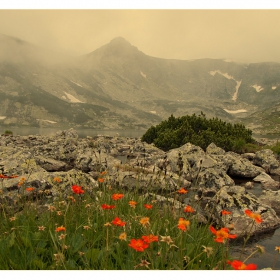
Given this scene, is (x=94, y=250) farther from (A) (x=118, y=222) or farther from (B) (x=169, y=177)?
(B) (x=169, y=177)

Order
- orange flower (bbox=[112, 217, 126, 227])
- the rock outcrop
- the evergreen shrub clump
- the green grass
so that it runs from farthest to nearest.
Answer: the evergreen shrub clump, the rock outcrop, the green grass, orange flower (bbox=[112, 217, 126, 227])

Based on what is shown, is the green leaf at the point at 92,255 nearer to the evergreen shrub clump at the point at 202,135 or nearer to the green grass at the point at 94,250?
the green grass at the point at 94,250

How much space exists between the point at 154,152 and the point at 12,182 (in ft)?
68.1

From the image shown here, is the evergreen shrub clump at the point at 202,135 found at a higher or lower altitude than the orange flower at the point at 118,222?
lower

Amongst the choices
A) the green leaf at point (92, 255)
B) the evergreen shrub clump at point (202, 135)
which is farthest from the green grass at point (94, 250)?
the evergreen shrub clump at point (202, 135)

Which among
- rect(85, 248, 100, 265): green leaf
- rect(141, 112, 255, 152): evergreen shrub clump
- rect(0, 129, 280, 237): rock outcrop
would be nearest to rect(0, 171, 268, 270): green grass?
rect(85, 248, 100, 265): green leaf

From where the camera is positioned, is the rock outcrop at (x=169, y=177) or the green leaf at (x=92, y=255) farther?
the rock outcrop at (x=169, y=177)

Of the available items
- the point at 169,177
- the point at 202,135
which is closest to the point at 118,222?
the point at 169,177

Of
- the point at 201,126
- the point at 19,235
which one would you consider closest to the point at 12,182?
the point at 19,235

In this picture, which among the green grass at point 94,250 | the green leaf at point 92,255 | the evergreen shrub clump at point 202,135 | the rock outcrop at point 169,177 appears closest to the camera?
the green grass at point 94,250

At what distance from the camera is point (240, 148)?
34594 millimetres

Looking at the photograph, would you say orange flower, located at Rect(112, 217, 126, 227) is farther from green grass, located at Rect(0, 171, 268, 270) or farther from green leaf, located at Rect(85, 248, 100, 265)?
green leaf, located at Rect(85, 248, 100, 265)
